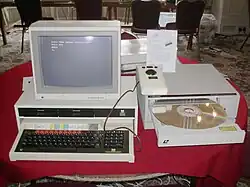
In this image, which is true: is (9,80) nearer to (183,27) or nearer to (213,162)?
(213,162)

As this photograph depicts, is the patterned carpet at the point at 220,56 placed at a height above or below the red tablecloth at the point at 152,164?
below

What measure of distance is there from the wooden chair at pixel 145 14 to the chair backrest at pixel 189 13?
10.2 inches

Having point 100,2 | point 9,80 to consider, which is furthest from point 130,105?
point 100,2

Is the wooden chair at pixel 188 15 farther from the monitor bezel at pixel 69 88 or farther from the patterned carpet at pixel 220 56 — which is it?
the monitor bezel at pixel 69 88

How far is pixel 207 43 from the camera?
473 cm

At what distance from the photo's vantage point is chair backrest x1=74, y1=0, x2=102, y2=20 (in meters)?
4.16

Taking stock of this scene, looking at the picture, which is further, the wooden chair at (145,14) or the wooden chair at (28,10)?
the wooden chair at (28,10)

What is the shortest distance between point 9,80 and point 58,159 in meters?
0.80

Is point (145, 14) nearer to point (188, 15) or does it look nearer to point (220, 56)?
point (188, 15)

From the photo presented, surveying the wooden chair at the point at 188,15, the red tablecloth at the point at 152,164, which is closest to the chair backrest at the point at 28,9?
the wooden chair at the point at 188,15

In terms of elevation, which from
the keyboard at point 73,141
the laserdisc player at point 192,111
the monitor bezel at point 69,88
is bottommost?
the keyboard at point 73,141

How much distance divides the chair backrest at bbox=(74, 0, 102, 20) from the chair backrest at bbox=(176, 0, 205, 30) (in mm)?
1070

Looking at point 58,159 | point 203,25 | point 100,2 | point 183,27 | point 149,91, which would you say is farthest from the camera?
point 203,25

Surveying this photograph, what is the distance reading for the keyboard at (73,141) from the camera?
1.10 m
